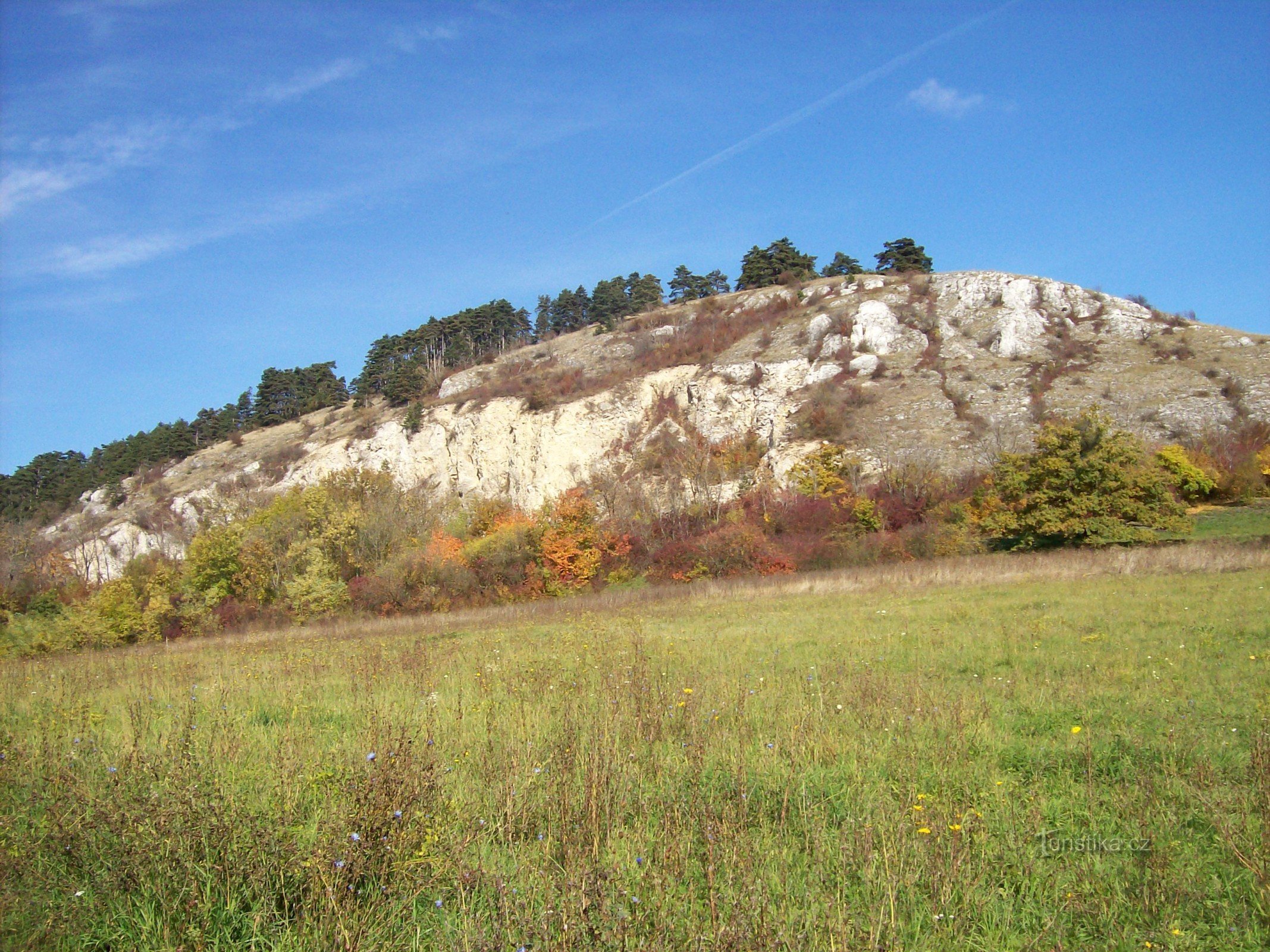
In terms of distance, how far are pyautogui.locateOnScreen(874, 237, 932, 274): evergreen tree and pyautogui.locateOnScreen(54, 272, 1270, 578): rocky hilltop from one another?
1271cm

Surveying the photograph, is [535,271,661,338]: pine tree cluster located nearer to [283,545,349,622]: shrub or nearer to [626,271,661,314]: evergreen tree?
[626,271,661,314]: evergreen tree

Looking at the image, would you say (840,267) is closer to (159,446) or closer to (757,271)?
(757,271)

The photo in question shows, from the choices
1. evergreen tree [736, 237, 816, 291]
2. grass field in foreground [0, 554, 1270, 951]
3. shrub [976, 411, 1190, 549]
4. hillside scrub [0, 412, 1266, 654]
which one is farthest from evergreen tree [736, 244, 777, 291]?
grass field in foreground [0, 554, 1270, 951]

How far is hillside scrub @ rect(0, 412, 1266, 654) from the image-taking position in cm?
3644

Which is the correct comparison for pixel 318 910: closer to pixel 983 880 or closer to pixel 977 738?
pixel 983 880

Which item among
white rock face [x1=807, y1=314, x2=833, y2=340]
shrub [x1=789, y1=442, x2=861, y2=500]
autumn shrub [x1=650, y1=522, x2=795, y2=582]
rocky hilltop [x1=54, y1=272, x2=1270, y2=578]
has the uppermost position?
white rock face [x1=807, y1=314, x2=833, y2=340]

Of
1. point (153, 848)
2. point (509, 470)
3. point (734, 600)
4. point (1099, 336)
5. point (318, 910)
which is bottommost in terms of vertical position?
point (734, 600)

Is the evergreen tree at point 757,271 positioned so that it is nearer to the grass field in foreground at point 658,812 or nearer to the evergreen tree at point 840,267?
the evergreen tree at point 840,267

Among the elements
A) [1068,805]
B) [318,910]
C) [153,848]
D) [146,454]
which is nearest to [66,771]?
[153,848]

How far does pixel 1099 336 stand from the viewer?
64.4m

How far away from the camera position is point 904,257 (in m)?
99.2

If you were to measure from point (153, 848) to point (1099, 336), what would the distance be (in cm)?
7518

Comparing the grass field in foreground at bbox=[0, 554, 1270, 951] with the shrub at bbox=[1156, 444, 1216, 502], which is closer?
the grass field in foreground at bbox=[0, 554, 1270, 951]

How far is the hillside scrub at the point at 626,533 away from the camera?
120 feet
